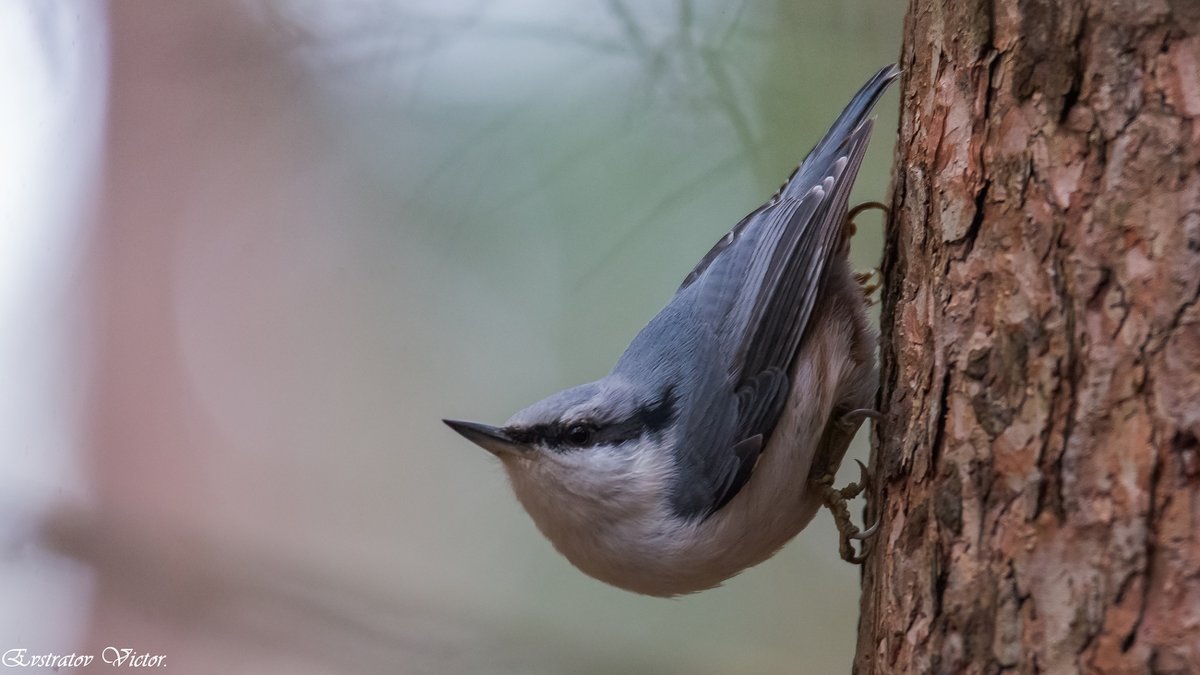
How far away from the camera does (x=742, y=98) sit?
2.35 metres

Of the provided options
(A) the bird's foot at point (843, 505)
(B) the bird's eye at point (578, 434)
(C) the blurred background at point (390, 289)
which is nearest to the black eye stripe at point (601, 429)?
(B) the bird's eye at point (578, 434)

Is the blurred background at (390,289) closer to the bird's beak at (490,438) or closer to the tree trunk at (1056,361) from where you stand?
the bird's beak at (490,438)

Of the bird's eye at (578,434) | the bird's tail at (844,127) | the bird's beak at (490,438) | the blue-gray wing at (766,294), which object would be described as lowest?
the bird's beak at (490,438)

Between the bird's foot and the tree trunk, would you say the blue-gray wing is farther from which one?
the tree trunk

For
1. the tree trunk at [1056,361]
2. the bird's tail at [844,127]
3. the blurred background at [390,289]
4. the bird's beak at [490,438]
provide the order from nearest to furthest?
the tree trunk at [1056,361], the bird's beak at [490,438], the bird's tail at [844,127], the blurred background at [390,289]

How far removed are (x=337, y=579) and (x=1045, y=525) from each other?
202cm

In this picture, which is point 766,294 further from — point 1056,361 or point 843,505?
point 1056,361

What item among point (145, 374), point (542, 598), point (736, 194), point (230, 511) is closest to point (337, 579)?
point (230, 511)

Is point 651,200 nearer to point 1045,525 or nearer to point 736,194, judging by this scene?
point 736,194

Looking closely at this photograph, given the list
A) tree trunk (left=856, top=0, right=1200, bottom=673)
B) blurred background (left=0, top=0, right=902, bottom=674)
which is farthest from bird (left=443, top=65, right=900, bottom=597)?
blurred background (left=0, top=0, right=902, bottom=674)

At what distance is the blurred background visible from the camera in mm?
2393

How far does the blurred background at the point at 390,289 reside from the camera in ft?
7.85

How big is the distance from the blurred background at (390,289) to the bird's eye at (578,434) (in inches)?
33.2

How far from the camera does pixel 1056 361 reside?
1.01 m
